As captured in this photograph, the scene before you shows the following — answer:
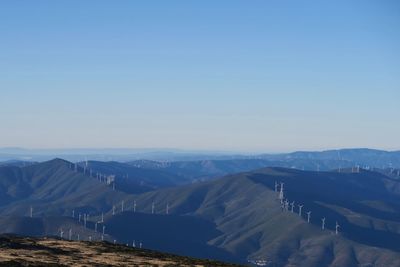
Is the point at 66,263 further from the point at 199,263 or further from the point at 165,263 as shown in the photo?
the point at 199,263

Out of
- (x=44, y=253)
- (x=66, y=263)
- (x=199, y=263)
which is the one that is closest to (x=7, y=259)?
(x=66, y=263)

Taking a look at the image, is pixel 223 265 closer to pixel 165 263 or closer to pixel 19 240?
pixel 165 263

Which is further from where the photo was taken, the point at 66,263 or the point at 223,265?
the point at 223,265

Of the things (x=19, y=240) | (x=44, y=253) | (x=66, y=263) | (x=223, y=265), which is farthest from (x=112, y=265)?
(x=19, y=240)

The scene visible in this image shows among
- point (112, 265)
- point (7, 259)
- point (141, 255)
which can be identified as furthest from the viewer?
A: point (141, 255)

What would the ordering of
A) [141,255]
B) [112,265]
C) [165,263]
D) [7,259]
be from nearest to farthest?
1. [7,259]
2. [112,265]
3. [165,263]
4. [141,255]

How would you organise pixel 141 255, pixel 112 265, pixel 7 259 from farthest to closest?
1. pixel 141 255
2. pixel 112 265
3. pixel 7 259
